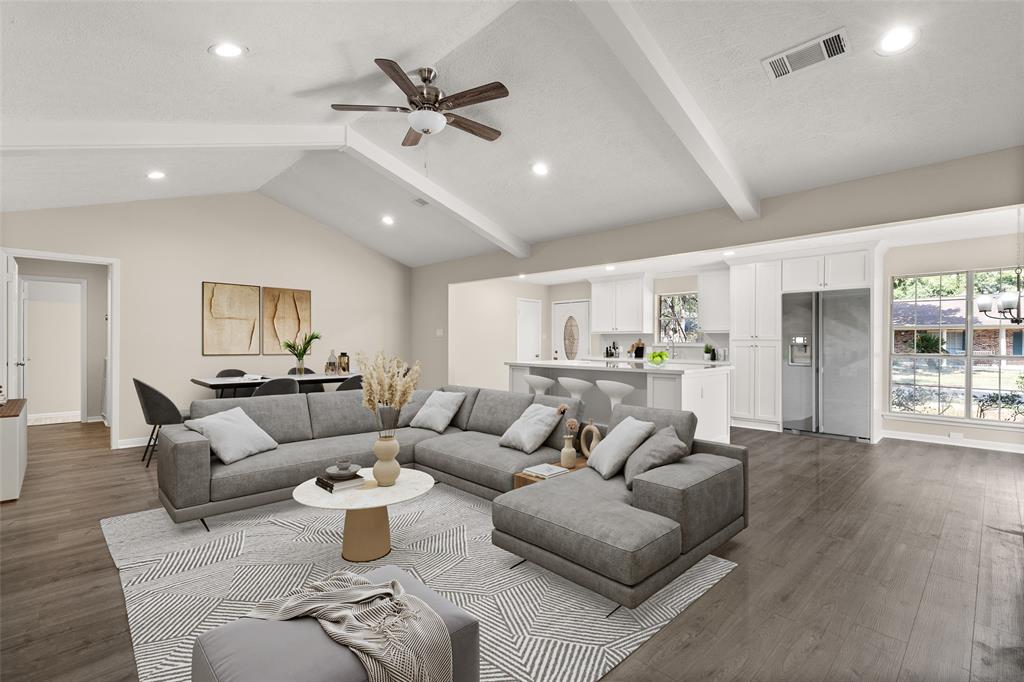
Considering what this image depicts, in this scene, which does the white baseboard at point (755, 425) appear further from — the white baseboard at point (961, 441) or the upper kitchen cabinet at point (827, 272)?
the upper kitchen cabinet at point (827, 272)

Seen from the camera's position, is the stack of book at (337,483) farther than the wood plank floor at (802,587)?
Yes

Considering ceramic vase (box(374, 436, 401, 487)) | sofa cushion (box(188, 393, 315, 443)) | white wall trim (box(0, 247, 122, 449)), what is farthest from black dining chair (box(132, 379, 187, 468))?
ceramic vase (box(374, 436, 401, 487))

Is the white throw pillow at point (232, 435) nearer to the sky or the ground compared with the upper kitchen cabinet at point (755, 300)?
nearer to the ground

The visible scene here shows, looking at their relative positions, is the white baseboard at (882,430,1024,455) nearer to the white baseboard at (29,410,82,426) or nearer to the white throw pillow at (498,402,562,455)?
the white throw pillow at (498,402,562,455)

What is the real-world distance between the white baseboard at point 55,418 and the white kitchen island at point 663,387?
277 inches

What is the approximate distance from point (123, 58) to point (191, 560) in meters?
2.81

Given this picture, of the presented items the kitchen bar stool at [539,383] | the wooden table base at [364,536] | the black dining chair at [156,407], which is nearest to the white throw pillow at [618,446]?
the wooden table base at [364,536]

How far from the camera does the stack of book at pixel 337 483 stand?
2.73 metres

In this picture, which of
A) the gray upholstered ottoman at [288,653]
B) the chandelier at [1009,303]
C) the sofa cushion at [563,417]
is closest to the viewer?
the gray upholstered ottoman at [288,653]

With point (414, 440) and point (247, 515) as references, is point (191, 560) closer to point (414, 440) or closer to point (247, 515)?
point (247, 515)

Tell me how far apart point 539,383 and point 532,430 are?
1.74 metres

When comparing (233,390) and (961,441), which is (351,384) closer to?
(233,390)

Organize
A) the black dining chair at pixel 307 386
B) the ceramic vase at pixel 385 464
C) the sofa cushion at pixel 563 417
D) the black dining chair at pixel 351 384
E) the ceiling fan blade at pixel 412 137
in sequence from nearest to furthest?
the ceramic vase at pixel 385 464 < the ceiling fan blade at pixel 412 137 < the sofa cushion at pixel 563 417 < the black dining chair at pixel 351 384 < the black dining chair at pixel 307 386

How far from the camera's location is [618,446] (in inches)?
117
